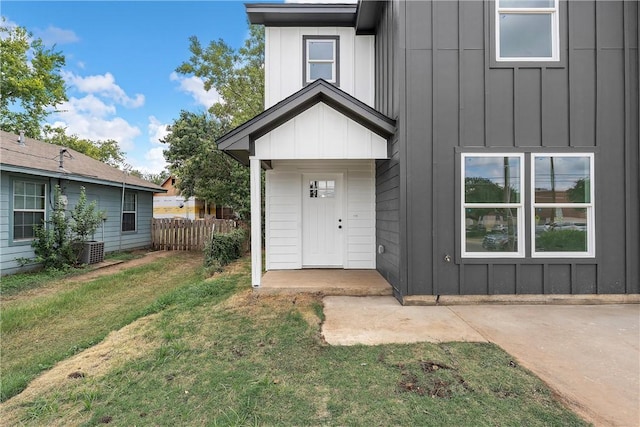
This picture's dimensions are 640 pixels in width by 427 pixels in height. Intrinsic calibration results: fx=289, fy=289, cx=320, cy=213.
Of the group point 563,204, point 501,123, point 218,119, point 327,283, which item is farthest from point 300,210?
point 218,119

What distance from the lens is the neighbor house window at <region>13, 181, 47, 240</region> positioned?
7.21 metres

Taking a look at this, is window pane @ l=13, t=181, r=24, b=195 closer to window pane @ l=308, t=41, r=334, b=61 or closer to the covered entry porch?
the covered entry porch

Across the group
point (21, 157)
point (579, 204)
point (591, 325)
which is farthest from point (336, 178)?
point (21, 157)

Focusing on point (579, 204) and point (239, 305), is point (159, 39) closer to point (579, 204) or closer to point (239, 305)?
point (239, 305)

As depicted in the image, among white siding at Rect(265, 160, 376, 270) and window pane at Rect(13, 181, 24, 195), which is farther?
window pane at Rect(13, 181, 24, 195)

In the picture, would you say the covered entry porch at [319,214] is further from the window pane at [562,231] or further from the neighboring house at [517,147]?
the window pane at [562,231]

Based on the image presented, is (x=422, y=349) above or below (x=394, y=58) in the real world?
below

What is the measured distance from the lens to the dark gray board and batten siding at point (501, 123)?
14.3 ft

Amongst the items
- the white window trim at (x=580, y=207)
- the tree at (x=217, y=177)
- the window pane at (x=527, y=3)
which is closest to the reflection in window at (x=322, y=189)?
the white window trim at (x=580, y=207)

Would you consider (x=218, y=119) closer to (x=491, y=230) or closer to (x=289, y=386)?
(x=491, y=230)

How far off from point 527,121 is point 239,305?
521cm

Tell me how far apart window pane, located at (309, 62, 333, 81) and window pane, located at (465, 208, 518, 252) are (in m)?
4.32

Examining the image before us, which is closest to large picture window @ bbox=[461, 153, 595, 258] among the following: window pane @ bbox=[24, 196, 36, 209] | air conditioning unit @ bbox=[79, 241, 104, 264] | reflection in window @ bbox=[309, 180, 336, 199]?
reflection in window @ bbox=[309, 180, 336, 199]

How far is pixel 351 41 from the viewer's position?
6520 millimetres
